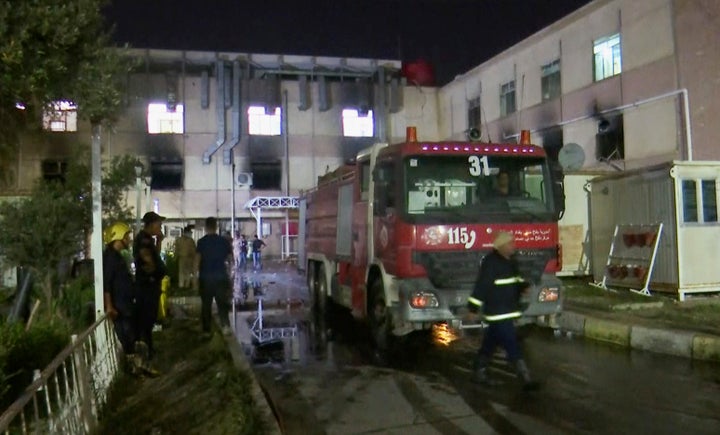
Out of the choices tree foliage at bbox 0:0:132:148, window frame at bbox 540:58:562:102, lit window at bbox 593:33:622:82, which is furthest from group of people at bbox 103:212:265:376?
window frame at bbox 540:58:562:102

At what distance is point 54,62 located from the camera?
16.7 feet

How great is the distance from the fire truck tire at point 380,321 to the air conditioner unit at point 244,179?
2629 centimetres

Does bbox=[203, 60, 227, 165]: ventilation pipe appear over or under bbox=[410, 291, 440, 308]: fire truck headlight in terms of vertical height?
over

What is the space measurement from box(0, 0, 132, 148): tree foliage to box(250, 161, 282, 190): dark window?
1216 inches

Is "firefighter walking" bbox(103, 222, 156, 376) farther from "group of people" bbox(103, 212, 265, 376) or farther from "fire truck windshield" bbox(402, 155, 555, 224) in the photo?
"fire truck windshield" bbox(402, 155, 555, 224)

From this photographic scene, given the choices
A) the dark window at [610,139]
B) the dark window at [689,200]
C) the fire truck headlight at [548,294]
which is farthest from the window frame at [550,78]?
the fire truck headlight at [548,294]

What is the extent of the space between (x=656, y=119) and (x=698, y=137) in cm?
161

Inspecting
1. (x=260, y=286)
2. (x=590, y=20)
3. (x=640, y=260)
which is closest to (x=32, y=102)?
(x=640, y=260)

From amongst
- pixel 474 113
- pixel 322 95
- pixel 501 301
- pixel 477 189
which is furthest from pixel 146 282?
pixel 322 95

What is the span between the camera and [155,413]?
6.53 m

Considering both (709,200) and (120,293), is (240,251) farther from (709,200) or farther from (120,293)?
(120,293)

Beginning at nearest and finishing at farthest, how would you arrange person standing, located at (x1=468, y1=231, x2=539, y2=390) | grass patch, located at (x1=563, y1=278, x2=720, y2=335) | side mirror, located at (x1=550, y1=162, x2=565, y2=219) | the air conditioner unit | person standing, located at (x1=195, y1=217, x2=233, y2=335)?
person standing, located at (x1=468, y1=231, x2=539, y2=390)
side mirror, located at (x1=550, y1=162, x2=565, y2=219)
grass patch, located at (x1=563, y1=278, x2=720, y2=335)
person standing, located at (x1=195, y1=217, x2=233, y2=335)
the air conditioner unit

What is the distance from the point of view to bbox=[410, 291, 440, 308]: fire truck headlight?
27.8 feet

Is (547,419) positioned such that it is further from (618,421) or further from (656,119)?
(656,119)
